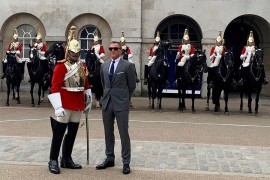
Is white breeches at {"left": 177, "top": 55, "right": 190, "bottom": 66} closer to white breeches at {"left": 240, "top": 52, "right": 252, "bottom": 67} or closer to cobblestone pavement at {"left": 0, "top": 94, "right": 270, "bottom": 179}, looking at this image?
white breeches at {"left": 240, "top": 52, "right": 252, "bottom": 67}

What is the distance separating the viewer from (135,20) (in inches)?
805

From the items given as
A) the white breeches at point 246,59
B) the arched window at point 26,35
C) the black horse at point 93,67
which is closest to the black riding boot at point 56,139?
the black horse at point 93,67

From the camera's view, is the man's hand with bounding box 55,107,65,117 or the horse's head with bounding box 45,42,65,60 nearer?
the man's hand with bounding box 55,107,65,117

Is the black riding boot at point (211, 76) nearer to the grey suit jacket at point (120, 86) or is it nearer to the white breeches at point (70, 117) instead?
the grey suit jacket at point (120, 86)

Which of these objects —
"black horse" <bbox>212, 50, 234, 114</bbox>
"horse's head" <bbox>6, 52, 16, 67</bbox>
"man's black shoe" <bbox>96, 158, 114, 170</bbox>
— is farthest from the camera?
"horse's head" <bbox>6, 52, 16, 67</bbox>

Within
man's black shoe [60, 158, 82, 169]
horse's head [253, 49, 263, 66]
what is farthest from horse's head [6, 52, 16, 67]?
man's black shoe [60, 158, 82, 169]

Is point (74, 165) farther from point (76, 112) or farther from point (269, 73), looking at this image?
point (269, 73)

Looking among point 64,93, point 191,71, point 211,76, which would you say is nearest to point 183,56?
point 191,71

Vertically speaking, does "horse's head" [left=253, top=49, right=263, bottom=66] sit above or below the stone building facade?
below

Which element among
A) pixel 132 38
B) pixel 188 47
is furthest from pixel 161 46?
pixel 132 38

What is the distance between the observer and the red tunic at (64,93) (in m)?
6.73

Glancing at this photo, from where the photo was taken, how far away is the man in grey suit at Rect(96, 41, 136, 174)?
6.87 m

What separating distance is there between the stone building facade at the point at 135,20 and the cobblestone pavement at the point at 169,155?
37.6 ft

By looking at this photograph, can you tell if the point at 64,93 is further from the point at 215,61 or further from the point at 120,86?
the point at 215,61
